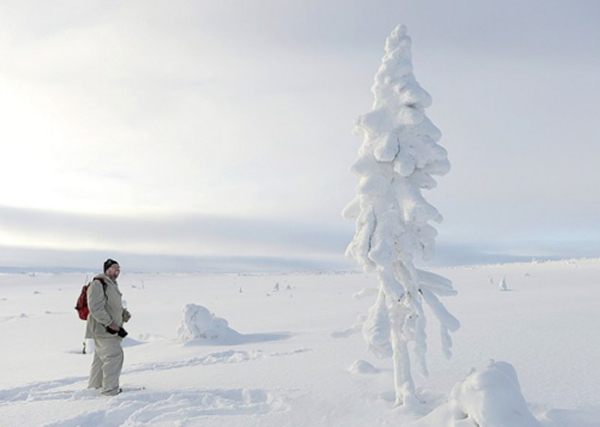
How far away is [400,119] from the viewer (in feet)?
21.7

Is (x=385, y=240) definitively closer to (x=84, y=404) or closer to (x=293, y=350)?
(x=84, y=404)

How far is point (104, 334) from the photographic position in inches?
341

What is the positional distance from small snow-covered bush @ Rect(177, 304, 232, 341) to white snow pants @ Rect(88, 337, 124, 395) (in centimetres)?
545

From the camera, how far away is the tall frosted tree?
258 inches

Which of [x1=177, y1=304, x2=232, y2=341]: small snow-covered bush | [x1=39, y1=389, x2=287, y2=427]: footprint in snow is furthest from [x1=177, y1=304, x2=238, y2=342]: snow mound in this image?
[x1=39, y1=389, x2=287, y2=427]: footprint in snow

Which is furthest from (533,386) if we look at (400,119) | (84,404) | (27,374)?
(27,374)

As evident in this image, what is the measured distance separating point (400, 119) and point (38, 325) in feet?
66.7

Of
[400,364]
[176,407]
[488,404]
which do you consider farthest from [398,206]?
[176,407]

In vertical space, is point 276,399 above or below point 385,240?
below

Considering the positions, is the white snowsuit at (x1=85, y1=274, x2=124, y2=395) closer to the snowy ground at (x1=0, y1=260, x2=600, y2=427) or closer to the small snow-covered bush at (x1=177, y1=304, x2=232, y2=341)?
the snowy ground at (x1=0, y1=260, x2=600, y2=427)

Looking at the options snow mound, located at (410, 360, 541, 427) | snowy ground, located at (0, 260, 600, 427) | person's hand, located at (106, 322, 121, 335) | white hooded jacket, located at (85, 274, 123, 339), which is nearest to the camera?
snow mound, located at (410, 360, 541, 427)

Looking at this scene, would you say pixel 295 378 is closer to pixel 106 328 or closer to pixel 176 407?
pixel 176 407

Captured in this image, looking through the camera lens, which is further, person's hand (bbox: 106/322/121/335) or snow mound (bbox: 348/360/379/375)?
person's hand (bbox: 106/322/121/335)

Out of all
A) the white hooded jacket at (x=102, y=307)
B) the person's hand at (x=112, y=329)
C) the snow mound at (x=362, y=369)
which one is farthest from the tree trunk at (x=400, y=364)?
Answer: the person's hand at (x=112, y=329)
